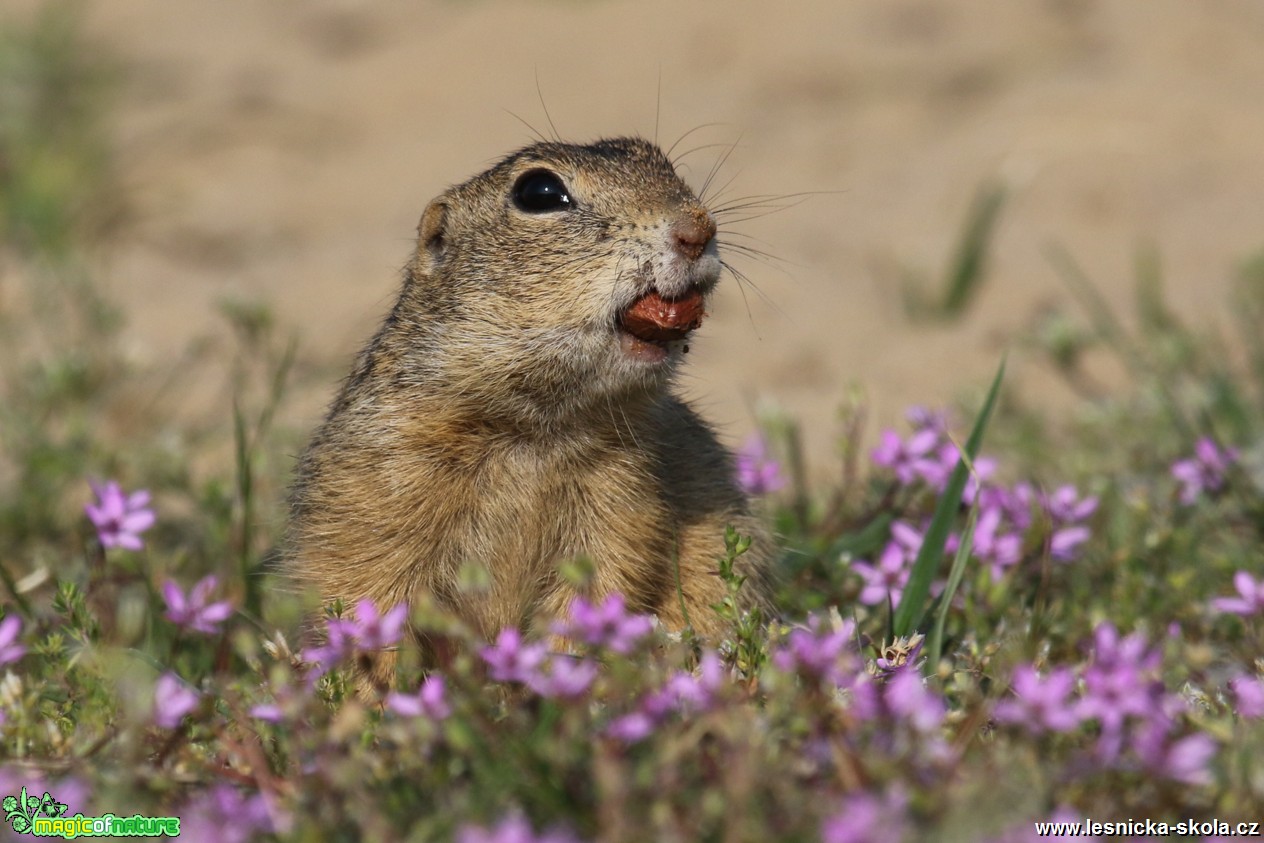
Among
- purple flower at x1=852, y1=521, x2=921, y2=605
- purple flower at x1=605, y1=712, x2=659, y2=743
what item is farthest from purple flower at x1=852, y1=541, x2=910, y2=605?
purple flower at x1=605, y1=712, x2=659, y2=743

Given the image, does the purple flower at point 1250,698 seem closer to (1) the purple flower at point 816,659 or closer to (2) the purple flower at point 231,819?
(1) the purple flower at point 816,659

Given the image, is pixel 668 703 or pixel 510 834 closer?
pixel 510 834

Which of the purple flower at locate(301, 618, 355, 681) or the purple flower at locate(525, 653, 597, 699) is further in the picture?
the purple flower at locate(301, 618, 355, 681)

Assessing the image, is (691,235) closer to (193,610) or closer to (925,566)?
(925,566)

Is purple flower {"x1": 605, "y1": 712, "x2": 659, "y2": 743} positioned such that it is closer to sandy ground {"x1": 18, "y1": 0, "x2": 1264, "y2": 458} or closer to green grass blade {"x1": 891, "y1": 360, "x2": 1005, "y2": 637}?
green grass blade {"x1": 891, "y1": 360, "x2": 1005, "y2": 637}

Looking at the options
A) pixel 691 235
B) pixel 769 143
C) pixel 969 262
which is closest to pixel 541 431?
pixel 691 235

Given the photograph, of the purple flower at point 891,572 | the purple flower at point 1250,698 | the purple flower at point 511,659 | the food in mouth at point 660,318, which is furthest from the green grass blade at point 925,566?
the purple flower at point 511,659
